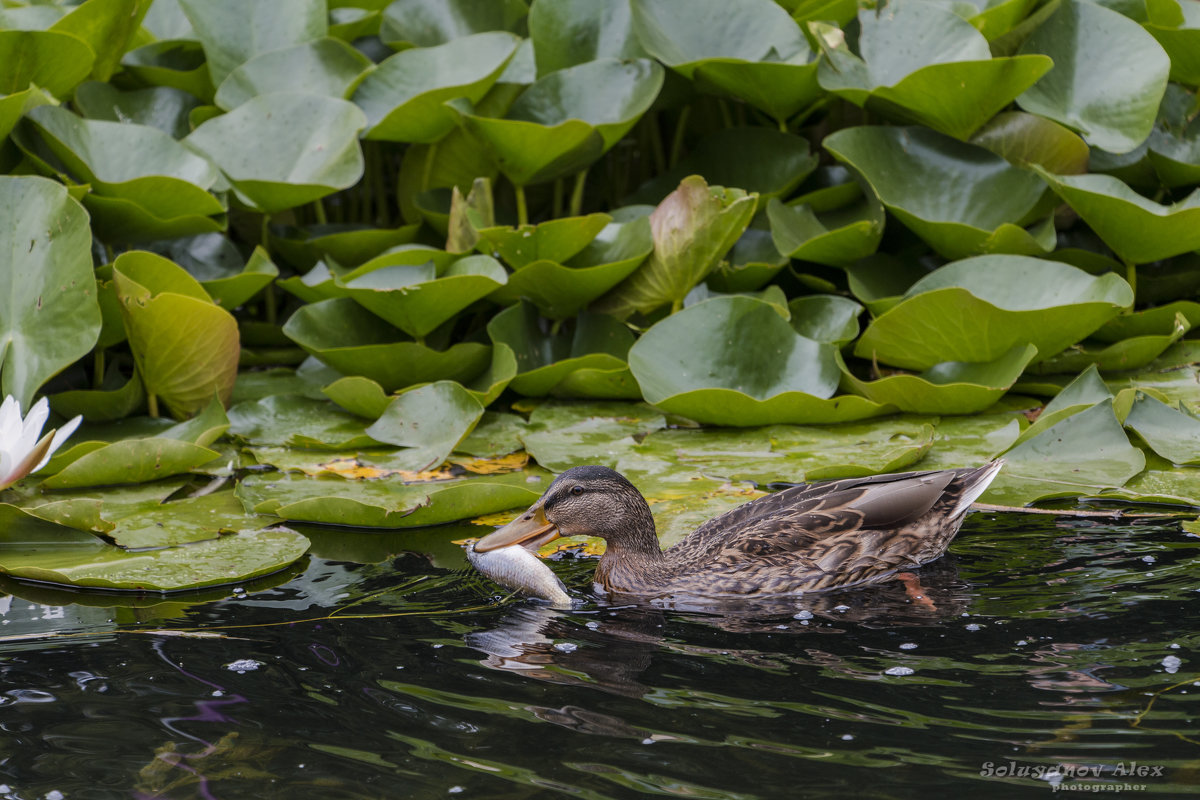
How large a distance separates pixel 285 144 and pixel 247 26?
0.86 meters

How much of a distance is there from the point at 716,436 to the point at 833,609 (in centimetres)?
130

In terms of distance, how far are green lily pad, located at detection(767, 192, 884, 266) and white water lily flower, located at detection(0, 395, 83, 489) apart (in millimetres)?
3218

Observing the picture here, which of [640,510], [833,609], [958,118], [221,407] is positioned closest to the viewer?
[833,609]

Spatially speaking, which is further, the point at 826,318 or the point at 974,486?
the point at 826,318

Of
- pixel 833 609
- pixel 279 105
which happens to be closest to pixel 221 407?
pixel 279 105

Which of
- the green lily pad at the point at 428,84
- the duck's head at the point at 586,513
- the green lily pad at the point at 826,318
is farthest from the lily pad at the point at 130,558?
the green lily pad at the point at 826,318

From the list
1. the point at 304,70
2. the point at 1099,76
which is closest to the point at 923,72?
the point at 1099,76

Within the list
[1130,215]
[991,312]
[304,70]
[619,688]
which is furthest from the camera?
[304,70]

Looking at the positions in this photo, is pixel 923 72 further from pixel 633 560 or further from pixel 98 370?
pixel 98 370

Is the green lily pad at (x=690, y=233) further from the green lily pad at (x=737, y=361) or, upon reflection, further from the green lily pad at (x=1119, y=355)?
the green lily pad at (x=1119, y=355)

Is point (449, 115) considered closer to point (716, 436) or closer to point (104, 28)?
point (104, 28)

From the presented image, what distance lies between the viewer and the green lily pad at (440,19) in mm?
6148

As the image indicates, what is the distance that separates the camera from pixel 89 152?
5105 mm

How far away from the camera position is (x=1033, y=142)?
5.52m
